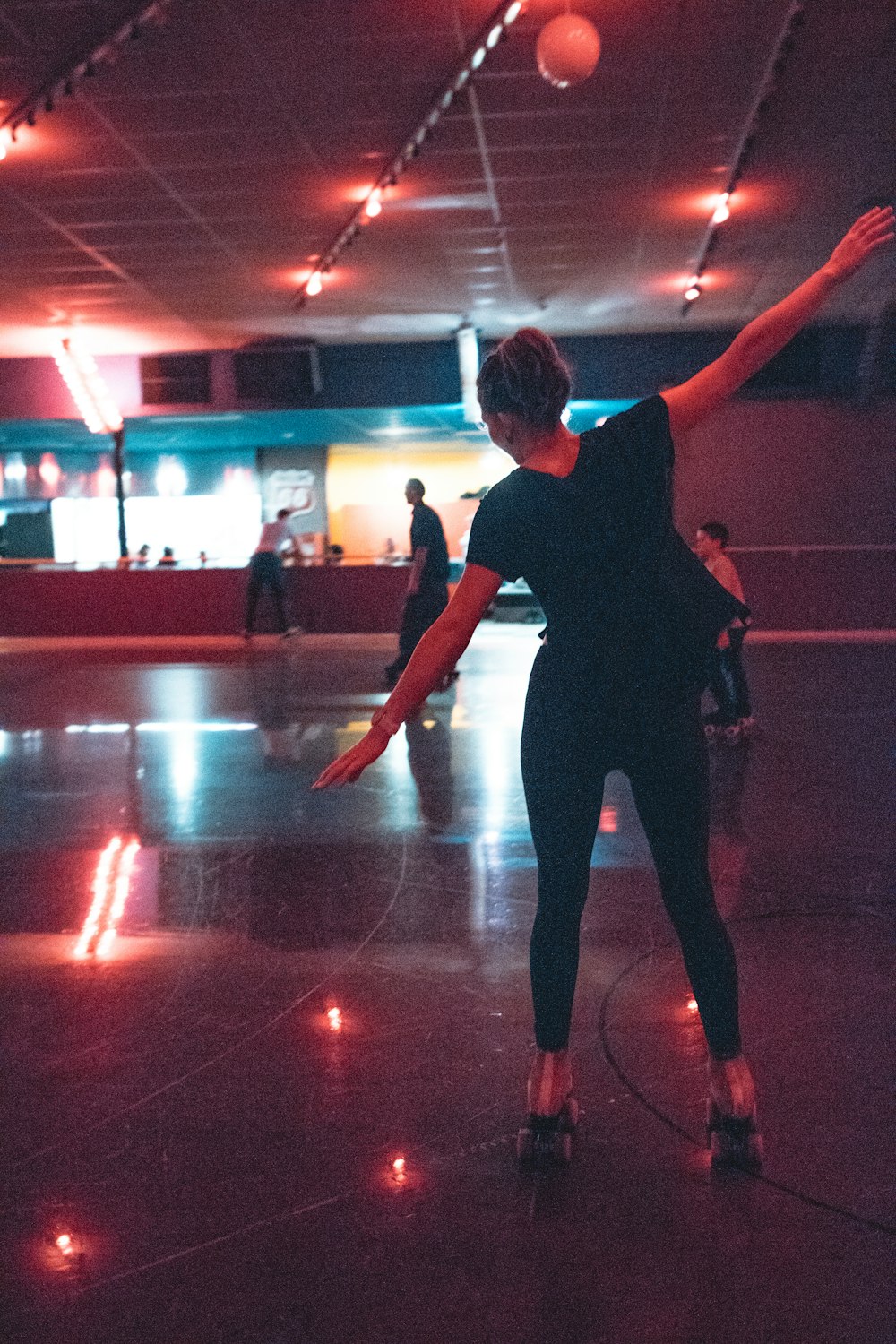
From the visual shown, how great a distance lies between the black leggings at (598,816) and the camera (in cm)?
179

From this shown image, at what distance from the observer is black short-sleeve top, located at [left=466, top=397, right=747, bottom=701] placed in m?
1.74

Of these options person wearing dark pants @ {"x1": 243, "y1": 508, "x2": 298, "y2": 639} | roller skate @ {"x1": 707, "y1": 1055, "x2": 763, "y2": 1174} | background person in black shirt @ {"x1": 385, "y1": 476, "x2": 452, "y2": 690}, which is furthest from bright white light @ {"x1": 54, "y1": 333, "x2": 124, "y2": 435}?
roller skate @ {"x1": 707, "y1": 1055, "x2": 763, "y2": 1174}

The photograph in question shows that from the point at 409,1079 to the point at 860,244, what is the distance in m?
1.80

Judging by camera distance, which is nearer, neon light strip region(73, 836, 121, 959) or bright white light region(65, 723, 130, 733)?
neon light strip region(73, 836, 121, 959)

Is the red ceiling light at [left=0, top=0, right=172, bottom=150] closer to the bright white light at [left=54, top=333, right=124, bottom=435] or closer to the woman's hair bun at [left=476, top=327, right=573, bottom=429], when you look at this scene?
the woman's hair bun at [left=476, top=327, right=573, bottom=429]

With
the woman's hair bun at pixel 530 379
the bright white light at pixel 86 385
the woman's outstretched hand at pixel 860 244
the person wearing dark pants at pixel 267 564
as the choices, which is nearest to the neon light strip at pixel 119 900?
the woman's hair bun at pixel 530 379

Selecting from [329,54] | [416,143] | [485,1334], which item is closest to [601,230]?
[416,143]

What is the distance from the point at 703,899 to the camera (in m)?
1.88

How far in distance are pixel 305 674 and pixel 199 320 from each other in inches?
221

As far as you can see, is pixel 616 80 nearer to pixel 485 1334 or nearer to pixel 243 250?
pixel 243 250

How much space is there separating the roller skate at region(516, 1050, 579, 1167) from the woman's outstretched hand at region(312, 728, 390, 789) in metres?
0.66

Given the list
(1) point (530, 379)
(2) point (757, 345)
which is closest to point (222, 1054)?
(1) point (530, 379)

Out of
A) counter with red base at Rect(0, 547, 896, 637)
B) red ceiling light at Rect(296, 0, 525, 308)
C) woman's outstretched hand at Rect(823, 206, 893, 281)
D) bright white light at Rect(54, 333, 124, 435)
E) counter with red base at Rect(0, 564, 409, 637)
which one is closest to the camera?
woman's outstretched hand at Rect(823, 206, 893, 281)

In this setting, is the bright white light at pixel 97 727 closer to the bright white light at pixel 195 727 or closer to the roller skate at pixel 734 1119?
the bright white light at pixel 195 727
